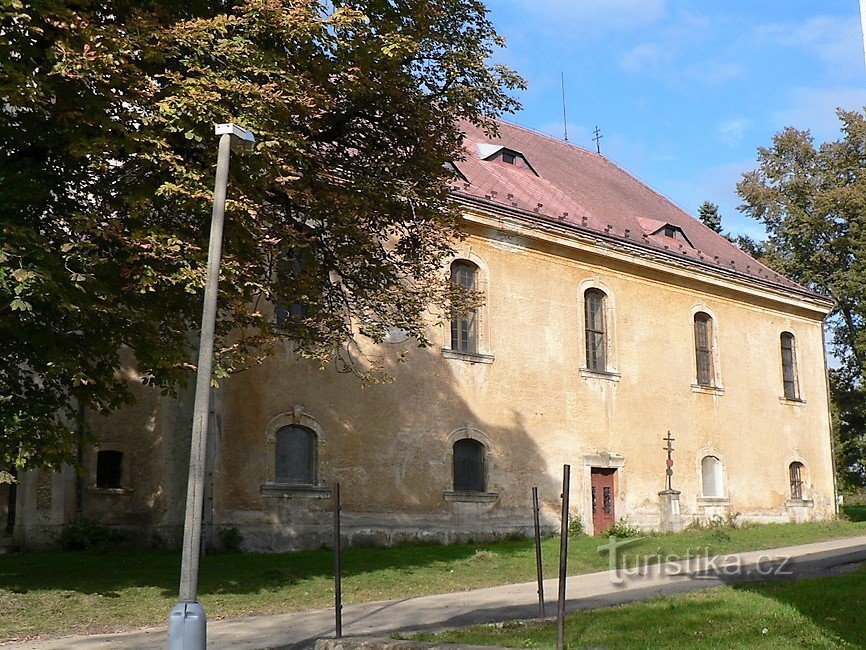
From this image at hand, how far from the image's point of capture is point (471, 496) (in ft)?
74.1

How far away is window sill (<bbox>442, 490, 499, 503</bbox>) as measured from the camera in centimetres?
2222

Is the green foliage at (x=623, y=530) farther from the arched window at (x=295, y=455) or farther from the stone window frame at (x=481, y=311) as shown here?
the arched window at (x=295, y=455)

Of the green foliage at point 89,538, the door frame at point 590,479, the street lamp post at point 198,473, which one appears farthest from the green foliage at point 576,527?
the street lamp post at point 198,473

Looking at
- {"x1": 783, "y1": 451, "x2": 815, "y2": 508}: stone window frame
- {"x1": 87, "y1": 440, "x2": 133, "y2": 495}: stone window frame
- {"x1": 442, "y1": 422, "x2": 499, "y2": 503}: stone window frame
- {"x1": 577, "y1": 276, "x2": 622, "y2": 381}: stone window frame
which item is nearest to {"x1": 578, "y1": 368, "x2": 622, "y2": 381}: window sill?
{"x1": 577, "y1": 276, "x2": 622, "y2": 381}: stone window frame

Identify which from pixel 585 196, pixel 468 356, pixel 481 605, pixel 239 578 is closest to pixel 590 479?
pixel 468 356

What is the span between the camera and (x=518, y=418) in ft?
78.2

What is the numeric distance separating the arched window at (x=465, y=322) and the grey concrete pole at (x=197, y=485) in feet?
44.4

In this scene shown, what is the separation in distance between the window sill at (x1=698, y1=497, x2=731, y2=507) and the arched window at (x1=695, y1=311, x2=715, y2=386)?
→ 3.33 meters

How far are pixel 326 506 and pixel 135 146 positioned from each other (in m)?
9.94

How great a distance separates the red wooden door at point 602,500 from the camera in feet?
83.0

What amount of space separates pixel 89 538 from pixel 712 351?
60.8ft

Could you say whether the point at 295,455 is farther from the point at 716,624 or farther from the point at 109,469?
the point at 716,624

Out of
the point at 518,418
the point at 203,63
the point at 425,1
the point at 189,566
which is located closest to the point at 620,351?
the point at 518,418

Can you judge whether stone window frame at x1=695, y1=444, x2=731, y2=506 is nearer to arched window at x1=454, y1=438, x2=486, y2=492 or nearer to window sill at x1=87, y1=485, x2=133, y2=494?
arched window at x1=454, y1=438, x2=486, y2=492
